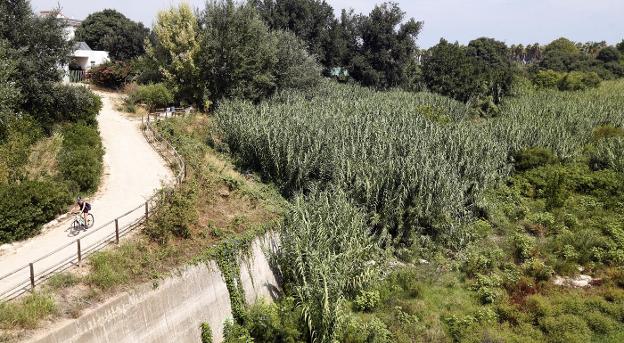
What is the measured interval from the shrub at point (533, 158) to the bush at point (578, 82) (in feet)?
108

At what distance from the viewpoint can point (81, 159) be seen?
1602 centimetres

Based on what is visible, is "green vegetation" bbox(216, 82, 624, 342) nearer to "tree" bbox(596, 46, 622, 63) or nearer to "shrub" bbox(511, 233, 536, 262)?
"shrub" bbox(511, 233, 536, 262)

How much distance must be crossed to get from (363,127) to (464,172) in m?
5.19

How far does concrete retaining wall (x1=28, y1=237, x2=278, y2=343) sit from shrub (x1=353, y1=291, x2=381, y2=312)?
261 cm

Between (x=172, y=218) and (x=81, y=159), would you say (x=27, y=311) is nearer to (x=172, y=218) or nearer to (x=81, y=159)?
(x=172, y=218)

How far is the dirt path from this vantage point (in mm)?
11477

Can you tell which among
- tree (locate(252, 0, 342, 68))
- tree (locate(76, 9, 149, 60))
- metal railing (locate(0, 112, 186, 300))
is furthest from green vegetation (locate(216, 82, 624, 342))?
tree (locate(76, 9, 149, 60))

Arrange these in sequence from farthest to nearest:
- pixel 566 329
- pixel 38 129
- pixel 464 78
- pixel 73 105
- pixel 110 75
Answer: pixel 464 78 → pixel 110 75 → pixel 73 105 → pixel 38 129 → pixel 566 329

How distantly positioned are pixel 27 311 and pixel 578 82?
187 feet

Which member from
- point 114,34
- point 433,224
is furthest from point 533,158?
point 114,34

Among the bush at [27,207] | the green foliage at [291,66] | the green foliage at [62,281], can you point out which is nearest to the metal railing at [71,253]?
the green foliage at [62,281]

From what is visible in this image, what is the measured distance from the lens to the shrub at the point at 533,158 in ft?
76.5

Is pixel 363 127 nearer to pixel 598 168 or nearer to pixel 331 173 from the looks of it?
pixel 331 173

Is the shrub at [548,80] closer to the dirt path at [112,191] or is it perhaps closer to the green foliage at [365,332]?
the dirt path at [112,191]
